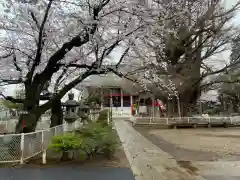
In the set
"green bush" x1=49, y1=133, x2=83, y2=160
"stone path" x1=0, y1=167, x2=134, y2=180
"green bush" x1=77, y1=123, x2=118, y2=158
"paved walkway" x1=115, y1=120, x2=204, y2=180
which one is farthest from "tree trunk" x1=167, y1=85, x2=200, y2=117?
"stone path" x1=0, y1=167, x2=134, y2=180

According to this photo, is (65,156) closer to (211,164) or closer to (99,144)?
(99,144)

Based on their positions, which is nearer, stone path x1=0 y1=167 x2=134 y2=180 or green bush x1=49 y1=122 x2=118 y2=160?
stone path x1=0 y1=167 x2=134 y2=180

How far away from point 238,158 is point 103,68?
5.53 metres

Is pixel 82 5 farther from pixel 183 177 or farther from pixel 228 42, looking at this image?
pixel 228 42

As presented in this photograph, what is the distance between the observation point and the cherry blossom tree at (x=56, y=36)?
28.3 ft

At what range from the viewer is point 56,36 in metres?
10.1

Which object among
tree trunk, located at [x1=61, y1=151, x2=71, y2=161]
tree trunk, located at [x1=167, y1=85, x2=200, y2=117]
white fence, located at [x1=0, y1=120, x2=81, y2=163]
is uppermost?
tree trunk, located at [x1=167, y1=85, x2=200, y2=117]

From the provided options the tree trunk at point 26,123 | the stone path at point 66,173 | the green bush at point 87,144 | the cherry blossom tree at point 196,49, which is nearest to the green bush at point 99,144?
the green bush at point 87,144

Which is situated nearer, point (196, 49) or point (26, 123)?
point (26, 123)

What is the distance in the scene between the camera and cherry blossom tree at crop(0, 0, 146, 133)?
8.63 meters

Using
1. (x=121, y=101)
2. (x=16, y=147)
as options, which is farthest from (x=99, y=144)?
(x=121, y=101)

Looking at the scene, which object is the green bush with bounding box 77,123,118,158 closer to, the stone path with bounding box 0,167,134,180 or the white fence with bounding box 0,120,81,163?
the stone path with bounding box 0,167,134,180

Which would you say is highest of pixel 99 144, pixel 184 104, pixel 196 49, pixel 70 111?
pixel 196 49

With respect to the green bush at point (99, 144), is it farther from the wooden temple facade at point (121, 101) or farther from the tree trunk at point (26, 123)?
the wooden temple facade at point (121, 101)
